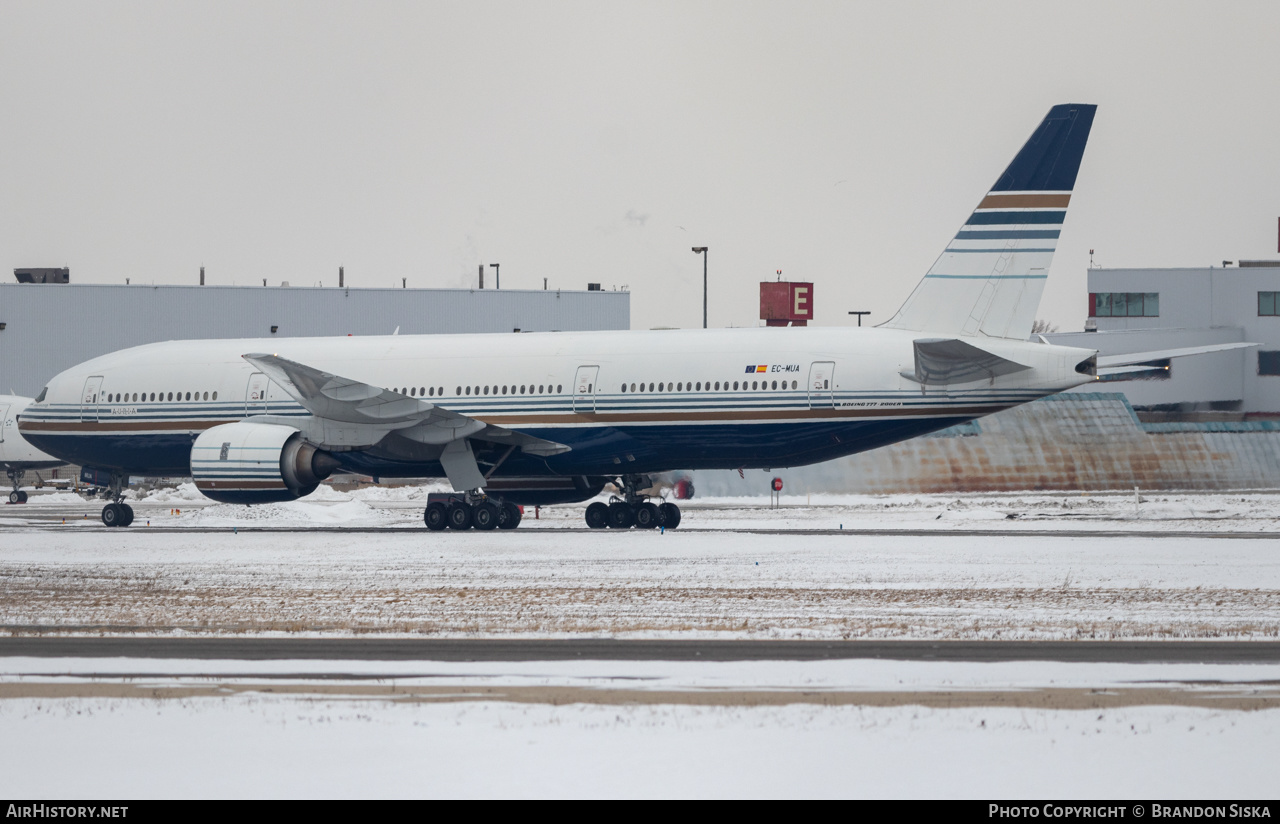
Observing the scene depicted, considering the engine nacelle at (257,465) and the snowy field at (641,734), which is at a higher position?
the engine nacelle at (257,465)

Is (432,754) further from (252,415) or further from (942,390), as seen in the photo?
(252,415)

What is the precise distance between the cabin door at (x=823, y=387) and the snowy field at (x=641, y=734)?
17.3m

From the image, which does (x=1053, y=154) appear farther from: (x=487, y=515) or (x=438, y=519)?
(x=438, y=519)

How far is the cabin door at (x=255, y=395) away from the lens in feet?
113

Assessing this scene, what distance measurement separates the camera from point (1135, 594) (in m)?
18.2

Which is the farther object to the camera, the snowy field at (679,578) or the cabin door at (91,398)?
the cabin door at (91,398)

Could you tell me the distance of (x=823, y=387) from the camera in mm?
29797

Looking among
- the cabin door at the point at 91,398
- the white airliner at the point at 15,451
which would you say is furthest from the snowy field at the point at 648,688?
the white airliner at the point at 15,451

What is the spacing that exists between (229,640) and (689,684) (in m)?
5.35

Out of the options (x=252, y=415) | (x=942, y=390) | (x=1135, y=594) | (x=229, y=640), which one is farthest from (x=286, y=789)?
(x=252, y=415)

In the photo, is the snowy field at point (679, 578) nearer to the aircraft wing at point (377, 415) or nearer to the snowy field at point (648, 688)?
the snowy field at point (648, 688)

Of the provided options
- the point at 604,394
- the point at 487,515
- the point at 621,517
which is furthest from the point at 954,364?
the point at 487,515

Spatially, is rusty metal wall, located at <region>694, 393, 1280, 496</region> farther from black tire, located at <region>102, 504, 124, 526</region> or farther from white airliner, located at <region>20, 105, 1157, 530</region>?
black tire, located at <region>102, 504, 124, 526</region>
